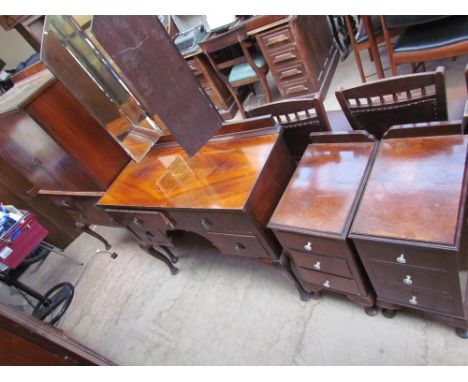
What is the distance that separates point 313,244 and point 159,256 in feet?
4.34

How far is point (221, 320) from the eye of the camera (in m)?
1.92

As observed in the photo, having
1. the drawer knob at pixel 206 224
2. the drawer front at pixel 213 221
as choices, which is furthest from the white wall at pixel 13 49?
the drawer knob at pixel 206 224

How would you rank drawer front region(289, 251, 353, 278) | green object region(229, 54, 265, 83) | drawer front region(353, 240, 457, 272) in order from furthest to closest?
green object region(229, 54, 265, 83) → drawer front region(289, 251, 353, 278) → drawer front region(353, 240, 457, 272)

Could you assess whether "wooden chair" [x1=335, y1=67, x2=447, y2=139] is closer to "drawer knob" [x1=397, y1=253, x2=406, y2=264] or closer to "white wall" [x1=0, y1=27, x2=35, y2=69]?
"drawer knob" [x1=397, y1=253, x2=406, y2=264]

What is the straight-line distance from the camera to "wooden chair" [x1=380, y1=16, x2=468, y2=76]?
1865mm

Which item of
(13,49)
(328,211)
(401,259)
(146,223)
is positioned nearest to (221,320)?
(146,223)

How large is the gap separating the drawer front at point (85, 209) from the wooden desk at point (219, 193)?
A: 0.44 m

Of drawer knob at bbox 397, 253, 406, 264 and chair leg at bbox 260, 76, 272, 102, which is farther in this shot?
chair leg at bbox 260, 76, 272, 102

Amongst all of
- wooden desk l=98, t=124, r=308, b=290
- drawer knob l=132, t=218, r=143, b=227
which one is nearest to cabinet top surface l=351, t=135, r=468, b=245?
wooden desk l=98, t=124, r=308, b=290

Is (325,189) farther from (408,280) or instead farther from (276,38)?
(276,38)

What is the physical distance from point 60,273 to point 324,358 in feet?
8.54

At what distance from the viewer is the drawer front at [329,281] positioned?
4.55ft

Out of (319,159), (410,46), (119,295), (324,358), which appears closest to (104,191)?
(119,295)

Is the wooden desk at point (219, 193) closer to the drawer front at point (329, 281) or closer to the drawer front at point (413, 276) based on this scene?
the drawer front at point (329, 281)
